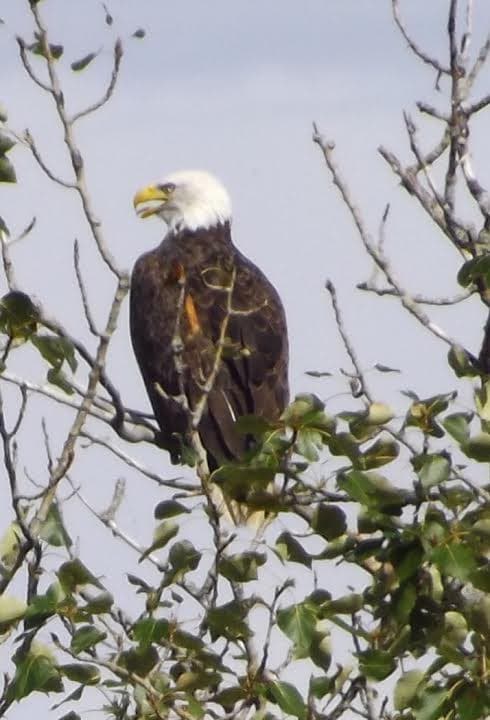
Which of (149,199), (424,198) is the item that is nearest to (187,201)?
(149,199)

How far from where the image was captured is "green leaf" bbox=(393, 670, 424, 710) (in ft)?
11.9

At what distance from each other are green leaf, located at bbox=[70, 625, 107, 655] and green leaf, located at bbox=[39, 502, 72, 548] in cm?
20

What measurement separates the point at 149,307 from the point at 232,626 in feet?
12.6

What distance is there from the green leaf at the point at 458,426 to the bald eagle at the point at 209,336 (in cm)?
295

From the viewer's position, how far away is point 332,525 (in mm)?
3654

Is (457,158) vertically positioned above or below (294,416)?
above

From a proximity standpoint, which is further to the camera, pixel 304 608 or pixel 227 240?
pixel 227 240

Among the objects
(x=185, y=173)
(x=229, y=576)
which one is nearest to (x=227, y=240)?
(x=185, y=173)

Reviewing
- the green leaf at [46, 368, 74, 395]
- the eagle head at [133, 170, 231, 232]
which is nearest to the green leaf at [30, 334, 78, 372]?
the green leaf at [46, 368, 74, 395]

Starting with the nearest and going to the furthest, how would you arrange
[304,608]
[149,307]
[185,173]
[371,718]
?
[304,608] → [371,718] → [149,307] → [185,173]

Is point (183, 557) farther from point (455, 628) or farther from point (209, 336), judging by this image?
point (209, 336)

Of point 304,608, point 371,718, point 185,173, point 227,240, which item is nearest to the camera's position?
point 304,608

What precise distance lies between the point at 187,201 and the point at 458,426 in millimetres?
5230

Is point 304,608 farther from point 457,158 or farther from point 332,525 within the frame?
point 457,158
